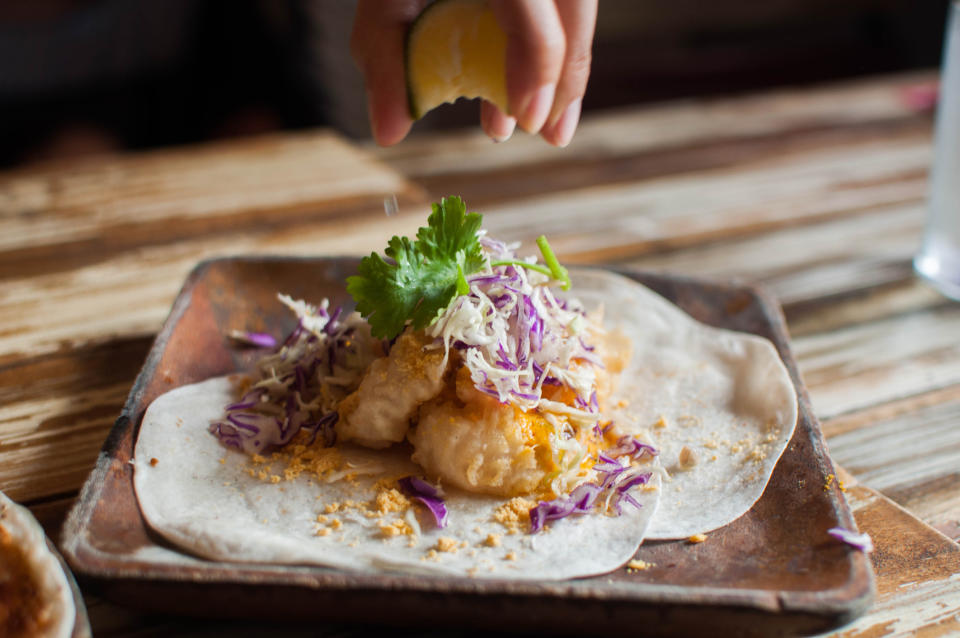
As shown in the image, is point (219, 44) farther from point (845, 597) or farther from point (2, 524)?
point (845, 597)

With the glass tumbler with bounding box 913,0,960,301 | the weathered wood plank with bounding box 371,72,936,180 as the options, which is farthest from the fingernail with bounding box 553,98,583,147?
the weathered wood plank with bounding box 371,72,936,180

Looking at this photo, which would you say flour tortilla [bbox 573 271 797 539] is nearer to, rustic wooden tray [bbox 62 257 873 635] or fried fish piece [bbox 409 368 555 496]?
rustic wooden tray [bbox 62 257 873 635]

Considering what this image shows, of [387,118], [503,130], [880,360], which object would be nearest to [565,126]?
[503,130]

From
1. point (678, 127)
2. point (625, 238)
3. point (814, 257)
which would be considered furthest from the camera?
point (678, 127)

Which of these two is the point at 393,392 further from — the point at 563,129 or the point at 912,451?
the point at 912,451

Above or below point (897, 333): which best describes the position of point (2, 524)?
above

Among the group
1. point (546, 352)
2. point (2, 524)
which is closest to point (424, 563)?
point (546, 352)
